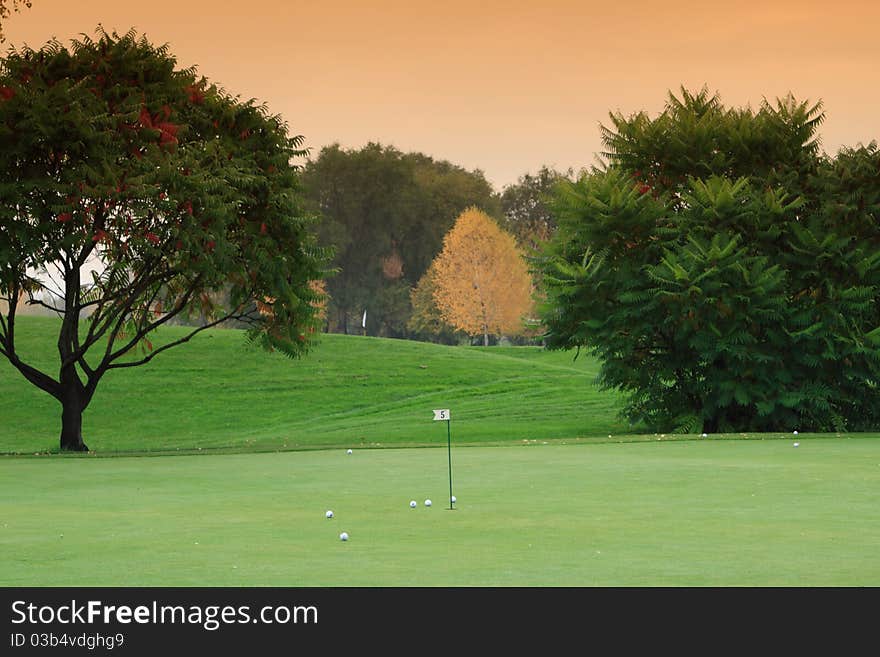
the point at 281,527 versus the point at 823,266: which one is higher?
the point at 823,266

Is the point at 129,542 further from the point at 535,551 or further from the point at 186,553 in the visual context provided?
the point at 535,551

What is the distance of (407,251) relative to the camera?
379 feet

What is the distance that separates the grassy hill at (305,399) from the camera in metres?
46.5

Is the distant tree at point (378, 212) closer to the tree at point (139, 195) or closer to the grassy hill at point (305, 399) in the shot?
the grassy hill at point (305, 399)

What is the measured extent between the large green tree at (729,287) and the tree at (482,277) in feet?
168

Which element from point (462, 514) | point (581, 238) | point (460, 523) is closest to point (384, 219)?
point (581, 238)

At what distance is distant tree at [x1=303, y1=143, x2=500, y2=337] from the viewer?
112 metres

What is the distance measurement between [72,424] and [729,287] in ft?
59.2

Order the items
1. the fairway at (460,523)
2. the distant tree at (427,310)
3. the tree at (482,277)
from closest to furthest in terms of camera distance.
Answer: the fairway at (460,523), the tree at (482,277), the distant tree at (427,310)

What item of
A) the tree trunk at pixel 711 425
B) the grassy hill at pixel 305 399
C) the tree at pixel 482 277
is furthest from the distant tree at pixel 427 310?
the tree trunk at pixel 711 425

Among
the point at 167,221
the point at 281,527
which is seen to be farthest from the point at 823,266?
the point at 281,527

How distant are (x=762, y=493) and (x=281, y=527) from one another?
679 centimetres

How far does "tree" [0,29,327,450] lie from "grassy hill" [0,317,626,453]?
22.0 feet

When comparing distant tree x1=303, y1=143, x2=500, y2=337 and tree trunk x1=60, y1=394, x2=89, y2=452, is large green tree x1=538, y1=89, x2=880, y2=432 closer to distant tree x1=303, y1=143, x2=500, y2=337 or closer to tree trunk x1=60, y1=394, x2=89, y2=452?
tree trunk x1=60, y1=394, x2=89, y2=452
